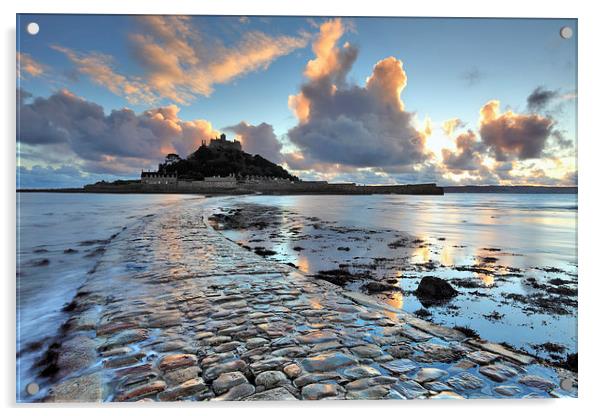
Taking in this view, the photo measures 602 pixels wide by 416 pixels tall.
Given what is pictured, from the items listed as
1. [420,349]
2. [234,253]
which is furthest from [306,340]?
[234,253]

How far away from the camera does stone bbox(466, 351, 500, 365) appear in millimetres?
3357

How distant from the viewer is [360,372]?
3.07m

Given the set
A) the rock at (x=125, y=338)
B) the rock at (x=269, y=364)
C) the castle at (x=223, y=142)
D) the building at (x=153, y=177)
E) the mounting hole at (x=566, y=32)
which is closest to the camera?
the rock at (x=269, y=364)

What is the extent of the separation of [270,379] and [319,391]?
1.46 feet

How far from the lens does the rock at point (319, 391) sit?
2.88 meters

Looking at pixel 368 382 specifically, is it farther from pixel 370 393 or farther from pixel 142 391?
pixel 142 391

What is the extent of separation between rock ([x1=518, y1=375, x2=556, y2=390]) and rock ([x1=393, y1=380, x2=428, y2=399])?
985mm

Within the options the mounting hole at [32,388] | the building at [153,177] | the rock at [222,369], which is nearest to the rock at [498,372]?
the rock at [222,369]

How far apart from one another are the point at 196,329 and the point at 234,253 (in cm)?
532

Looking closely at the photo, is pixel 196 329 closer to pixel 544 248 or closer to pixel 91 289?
pixel 91 289

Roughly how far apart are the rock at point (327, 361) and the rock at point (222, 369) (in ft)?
1.94

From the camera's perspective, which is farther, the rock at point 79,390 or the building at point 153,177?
the building at point 153,177

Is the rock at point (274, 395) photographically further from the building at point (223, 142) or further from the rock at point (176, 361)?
the building at point (223, 142)

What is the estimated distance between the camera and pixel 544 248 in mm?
8891
